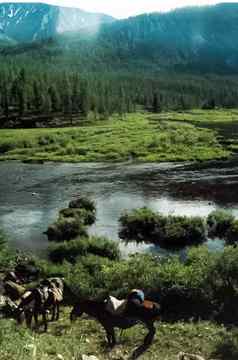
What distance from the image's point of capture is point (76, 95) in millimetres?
150500

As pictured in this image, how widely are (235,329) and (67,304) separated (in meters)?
8.56

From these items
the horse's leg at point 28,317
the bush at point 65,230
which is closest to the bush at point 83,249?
the bush at point 65,230

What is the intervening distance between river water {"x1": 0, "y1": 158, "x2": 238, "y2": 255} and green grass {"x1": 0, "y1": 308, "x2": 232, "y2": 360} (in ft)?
51.5

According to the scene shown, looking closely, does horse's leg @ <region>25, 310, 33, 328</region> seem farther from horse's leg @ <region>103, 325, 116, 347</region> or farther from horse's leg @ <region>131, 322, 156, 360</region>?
horse's leg @ <region>131, 322, 156, 360</region>

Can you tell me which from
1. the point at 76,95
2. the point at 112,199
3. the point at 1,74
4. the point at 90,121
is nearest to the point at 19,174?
the point at 112,199

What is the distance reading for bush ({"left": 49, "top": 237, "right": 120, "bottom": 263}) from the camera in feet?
106

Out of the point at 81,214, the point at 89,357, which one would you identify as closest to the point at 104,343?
the point at 89,357

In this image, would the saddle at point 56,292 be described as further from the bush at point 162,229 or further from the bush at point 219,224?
the bush at point 219,224

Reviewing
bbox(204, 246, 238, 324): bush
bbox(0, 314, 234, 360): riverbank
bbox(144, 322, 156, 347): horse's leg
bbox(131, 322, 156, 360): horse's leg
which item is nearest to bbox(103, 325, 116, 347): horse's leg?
bbox(0, 314, 234, 360): riverbank

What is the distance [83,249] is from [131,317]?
1568 cm

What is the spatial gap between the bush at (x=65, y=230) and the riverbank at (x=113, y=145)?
138ft

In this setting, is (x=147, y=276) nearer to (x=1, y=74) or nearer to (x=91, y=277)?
(x=91, y=277)

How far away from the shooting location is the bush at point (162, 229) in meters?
37.1

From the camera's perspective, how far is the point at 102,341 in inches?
718
